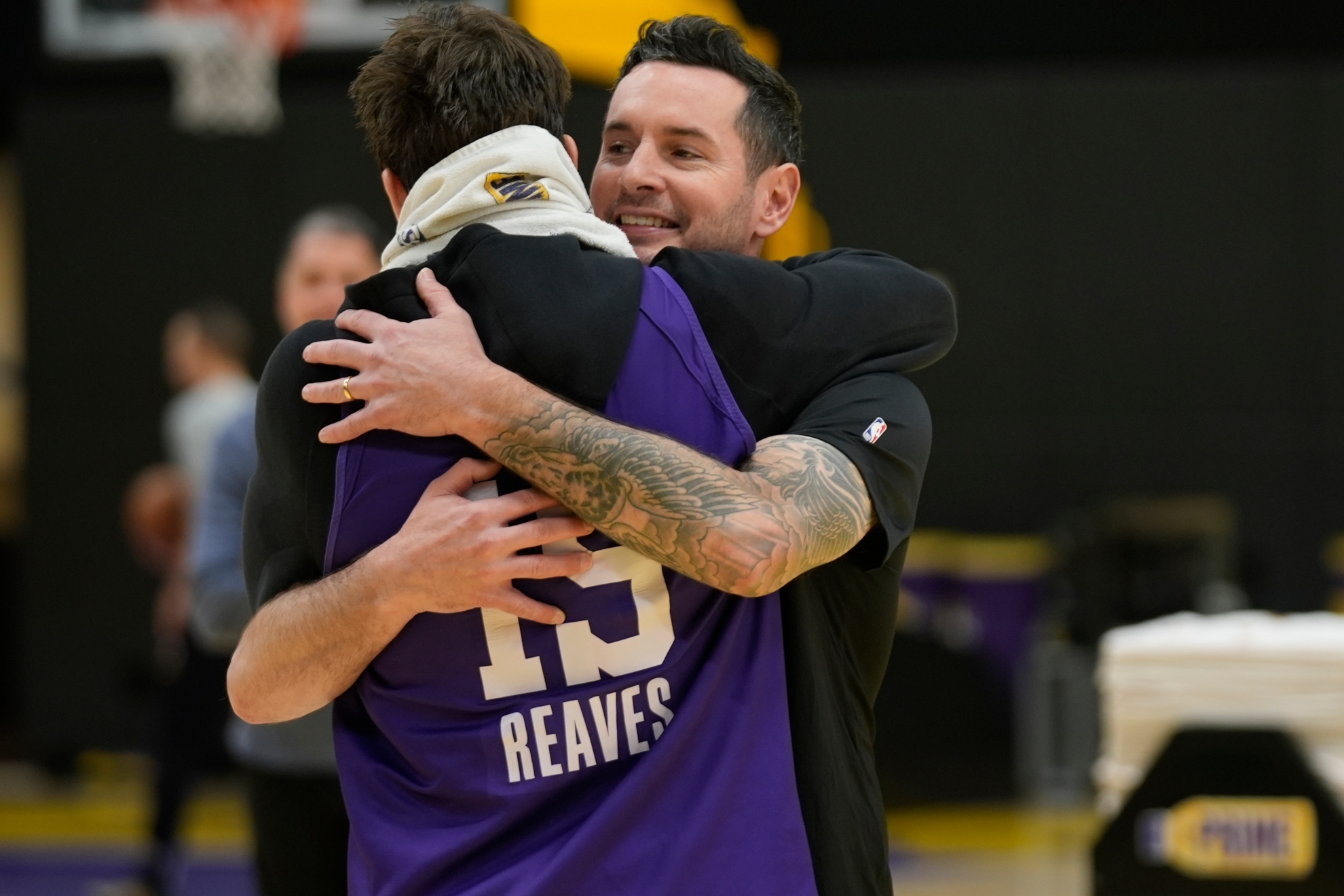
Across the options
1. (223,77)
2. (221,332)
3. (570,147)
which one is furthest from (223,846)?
(570,147)

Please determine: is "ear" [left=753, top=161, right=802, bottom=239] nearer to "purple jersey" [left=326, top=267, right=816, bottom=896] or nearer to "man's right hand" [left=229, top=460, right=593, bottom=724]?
"purple jersey" [left=326, top=267, right=816, bottom=896]

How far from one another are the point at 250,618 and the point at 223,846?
515 centimetres

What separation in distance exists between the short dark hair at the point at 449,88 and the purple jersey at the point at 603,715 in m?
0.25

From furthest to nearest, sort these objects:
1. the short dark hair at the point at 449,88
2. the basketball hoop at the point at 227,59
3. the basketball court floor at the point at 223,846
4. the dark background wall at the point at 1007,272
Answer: the dark background wall at the point at 1007,272 < the basketball hoop at the point at 227,59 < the basketball court floor at the point at 223,846 < the short dark hair at the point at 449,88

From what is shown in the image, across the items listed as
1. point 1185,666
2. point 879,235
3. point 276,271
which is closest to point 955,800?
point 879,235

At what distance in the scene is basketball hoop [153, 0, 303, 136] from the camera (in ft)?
30.9

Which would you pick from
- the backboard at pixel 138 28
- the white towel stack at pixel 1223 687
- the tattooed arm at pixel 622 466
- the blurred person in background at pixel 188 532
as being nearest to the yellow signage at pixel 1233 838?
the white towel stack at pixel 1223 687

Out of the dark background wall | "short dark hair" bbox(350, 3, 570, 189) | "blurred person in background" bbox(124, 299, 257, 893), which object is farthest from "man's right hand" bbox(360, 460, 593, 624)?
the dark background wall

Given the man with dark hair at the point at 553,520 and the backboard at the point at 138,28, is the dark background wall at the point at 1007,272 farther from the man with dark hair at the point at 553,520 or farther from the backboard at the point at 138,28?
the man with dark hair at the point at 553,520

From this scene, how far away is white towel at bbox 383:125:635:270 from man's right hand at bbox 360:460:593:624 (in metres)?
0.28

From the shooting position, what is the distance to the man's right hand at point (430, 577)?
177 cm

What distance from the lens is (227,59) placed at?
9.68 meters

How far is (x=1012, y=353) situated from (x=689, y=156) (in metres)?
7.73

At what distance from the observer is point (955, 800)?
8.34m
